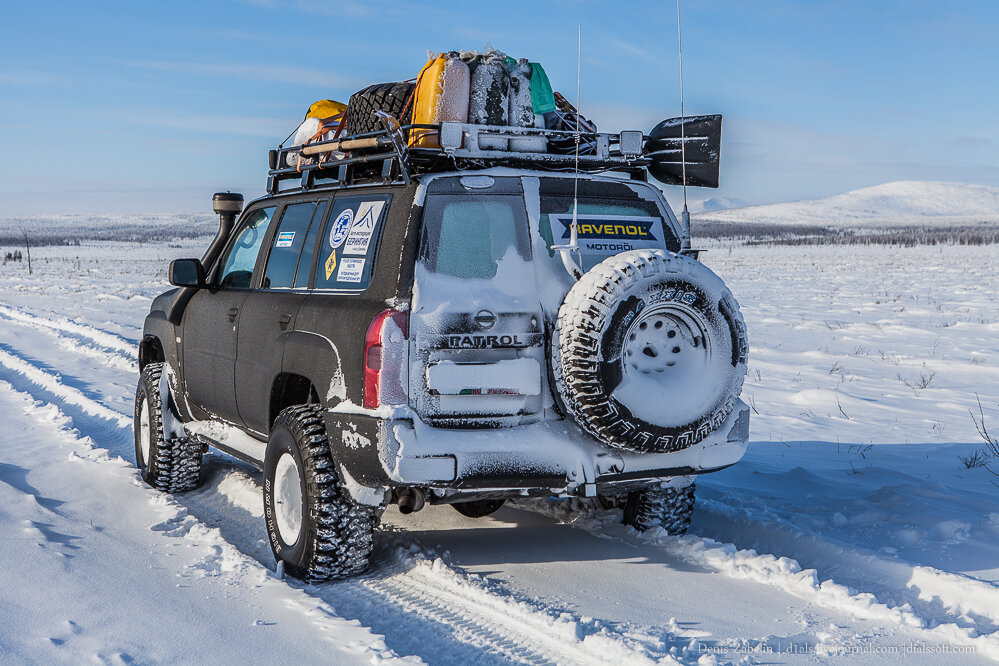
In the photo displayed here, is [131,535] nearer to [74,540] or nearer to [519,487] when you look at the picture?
[74,540]

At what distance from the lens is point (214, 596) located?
4.18 metres

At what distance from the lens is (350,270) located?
4617mm

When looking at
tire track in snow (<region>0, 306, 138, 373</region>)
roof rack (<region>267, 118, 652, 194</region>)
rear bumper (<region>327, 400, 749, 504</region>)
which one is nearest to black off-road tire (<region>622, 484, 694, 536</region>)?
rear bumper (<region>327, 400, 749, 504</region>)

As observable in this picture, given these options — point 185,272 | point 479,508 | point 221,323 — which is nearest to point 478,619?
point 479,508

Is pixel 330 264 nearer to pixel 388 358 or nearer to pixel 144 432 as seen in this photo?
pixel 388 358

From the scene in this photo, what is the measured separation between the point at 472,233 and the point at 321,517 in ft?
4.83

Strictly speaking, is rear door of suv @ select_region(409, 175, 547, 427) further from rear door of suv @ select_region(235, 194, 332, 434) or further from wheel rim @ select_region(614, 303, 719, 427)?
rear door of suv @ select_region(235, 194, 332, 434)

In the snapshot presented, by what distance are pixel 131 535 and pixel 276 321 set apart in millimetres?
1426

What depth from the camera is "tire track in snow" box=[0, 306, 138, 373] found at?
39.6ft

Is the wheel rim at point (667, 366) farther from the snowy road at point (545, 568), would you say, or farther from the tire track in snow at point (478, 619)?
the tire track in snow at point (478, 619)

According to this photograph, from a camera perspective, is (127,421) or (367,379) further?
(127,421)

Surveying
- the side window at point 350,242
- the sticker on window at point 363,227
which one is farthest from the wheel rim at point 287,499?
the sticker on window at point 363,227

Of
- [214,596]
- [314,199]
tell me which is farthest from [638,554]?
[314,199]

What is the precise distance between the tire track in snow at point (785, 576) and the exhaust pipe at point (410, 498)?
145 cm
